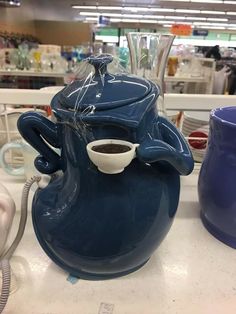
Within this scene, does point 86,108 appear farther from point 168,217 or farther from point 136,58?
point 136,58

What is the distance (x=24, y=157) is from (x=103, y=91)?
0.89ft

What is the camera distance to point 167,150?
0.28 meters

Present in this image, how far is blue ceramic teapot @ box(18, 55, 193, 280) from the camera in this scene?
276 mm

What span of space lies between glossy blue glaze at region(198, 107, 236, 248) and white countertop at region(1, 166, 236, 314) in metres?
0.03

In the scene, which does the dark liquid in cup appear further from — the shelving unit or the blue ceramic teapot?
the shelving unit

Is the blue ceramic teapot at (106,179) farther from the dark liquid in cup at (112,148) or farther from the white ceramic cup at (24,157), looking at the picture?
the white ceramic cup at (24,157)

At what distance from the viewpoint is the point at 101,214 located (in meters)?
0.30

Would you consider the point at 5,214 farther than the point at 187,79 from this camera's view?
No

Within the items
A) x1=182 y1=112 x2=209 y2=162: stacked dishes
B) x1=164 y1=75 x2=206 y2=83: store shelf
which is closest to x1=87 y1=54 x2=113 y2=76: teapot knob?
x1=182 y1=112 x2=209 y2=162: stacked dishes

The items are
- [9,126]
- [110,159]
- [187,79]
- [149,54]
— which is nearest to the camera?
[110,159]

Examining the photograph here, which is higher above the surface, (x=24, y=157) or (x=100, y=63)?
(x=100, y=63)

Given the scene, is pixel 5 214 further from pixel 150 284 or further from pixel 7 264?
pixel 150 284

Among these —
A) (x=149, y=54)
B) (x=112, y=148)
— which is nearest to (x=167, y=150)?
(x=112, y=148)

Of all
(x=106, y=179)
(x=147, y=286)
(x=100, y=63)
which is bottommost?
(x=147, y=286)
